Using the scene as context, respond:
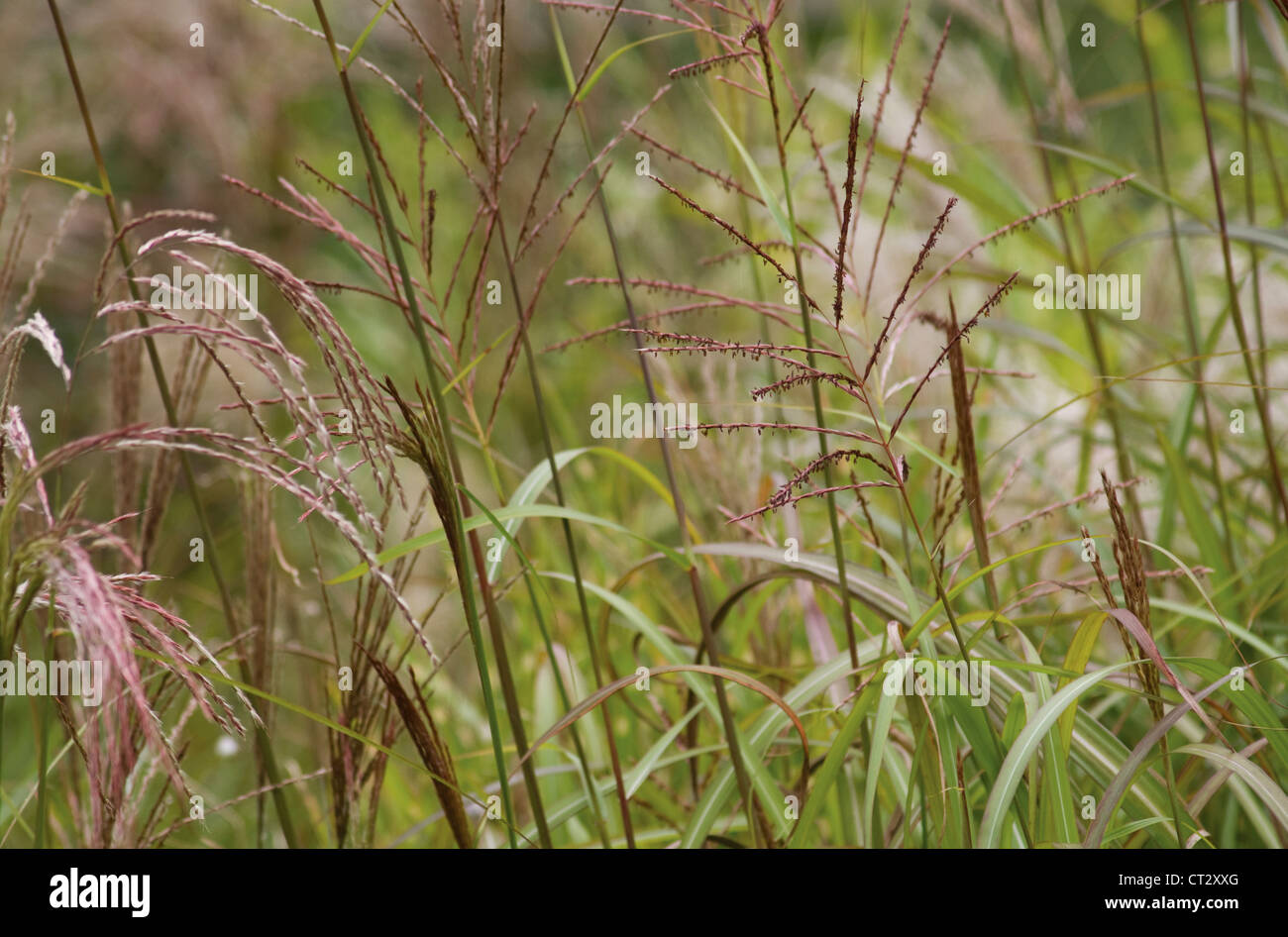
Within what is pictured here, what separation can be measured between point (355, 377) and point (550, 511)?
20 centimetres

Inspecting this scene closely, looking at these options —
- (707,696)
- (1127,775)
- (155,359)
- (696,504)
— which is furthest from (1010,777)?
(696,504)

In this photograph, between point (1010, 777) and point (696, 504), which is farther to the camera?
point (696, 504)

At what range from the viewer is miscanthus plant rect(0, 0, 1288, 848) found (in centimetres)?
54

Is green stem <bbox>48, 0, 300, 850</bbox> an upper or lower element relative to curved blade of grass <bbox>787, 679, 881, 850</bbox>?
upper

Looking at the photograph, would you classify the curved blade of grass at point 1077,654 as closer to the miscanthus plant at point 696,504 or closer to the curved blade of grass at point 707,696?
the miscanthus plant at point 696,504

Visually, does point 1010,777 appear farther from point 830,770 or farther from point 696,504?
point 696,504

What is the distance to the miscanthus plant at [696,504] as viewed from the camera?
0.54 meters

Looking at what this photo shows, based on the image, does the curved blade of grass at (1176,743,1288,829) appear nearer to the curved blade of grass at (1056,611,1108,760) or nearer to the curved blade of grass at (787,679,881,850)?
the curved blade of grass at (1056,611,1108,760)

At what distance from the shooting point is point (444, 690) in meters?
1.29

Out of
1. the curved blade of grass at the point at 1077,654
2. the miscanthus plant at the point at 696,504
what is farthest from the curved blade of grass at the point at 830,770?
the curved blade of grass at the point at 1077,654

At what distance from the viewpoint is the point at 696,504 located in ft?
4.71

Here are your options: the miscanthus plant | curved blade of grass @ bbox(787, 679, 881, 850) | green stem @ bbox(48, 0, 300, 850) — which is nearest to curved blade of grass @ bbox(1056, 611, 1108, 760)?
the miscanthus plant
